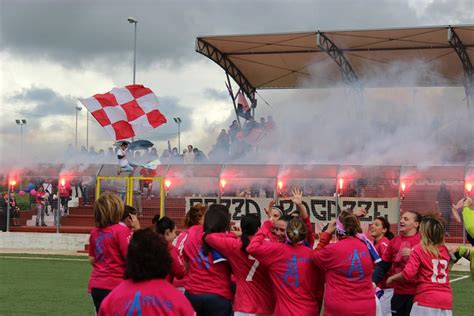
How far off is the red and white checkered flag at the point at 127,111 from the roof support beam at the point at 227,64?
34.9 ft

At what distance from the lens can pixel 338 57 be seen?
26438 mm

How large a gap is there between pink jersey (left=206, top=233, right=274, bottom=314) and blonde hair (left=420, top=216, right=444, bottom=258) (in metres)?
1.51

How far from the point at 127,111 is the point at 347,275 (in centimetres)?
1033

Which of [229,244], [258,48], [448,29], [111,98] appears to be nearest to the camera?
[229,244]

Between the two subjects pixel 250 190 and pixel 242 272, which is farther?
pixel 250 190

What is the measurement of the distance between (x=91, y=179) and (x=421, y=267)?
50.6 feet

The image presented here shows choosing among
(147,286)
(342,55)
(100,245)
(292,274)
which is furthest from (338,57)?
(147,286)

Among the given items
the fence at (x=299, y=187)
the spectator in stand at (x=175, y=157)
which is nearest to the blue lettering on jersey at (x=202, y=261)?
the fence at (x=299, y=187)

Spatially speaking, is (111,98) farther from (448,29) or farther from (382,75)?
(382,75)

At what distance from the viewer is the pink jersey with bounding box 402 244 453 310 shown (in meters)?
6.96

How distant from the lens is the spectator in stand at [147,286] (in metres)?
4.12

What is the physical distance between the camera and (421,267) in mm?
7027

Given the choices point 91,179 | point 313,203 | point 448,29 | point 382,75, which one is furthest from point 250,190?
point 382,75

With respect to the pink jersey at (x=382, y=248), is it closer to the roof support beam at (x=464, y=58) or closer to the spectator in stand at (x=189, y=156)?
the roof support beam at (x=464, y=58)
